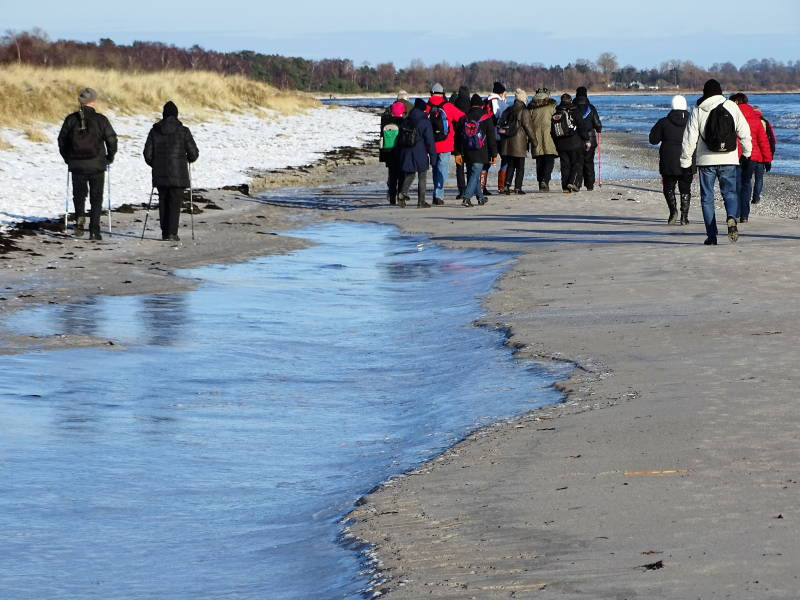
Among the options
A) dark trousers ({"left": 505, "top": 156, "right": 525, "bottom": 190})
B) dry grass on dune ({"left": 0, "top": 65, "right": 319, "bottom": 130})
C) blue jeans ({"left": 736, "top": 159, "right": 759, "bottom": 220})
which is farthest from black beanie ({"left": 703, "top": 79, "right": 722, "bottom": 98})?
dry grass on dune ({"left": 0, "top": 65, "right": 319, "bottom": 130})

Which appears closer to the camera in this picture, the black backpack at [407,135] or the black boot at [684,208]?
the black boot at [684,208]

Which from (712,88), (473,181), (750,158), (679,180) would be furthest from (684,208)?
(473,181)

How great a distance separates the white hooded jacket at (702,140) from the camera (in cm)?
1431

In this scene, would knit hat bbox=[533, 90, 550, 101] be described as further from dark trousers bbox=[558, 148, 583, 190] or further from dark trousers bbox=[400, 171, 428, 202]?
dark trousers bbox=[400, 171, 428, 202]

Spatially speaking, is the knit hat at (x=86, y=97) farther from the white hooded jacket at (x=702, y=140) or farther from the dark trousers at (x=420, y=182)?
the white hooded jacket at (x=702, y=140)

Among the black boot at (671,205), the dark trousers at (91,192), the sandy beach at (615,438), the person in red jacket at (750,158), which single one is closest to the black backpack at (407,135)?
the black boot at (671,205)

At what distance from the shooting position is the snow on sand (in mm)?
22875

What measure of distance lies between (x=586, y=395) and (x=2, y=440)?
3299mm

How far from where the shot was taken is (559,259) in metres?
14.6

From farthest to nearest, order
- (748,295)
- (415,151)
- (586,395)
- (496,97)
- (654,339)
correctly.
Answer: (496,97) < (415,151) < (748,295) < (654,339) < (586,395)

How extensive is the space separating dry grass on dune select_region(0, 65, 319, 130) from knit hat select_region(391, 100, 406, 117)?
13.9 m

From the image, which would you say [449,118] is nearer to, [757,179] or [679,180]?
[757,179]

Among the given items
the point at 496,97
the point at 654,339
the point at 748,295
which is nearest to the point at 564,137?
the point at 496,97

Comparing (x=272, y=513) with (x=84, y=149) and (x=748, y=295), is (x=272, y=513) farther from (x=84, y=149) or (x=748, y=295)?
(x=84, y=149)
